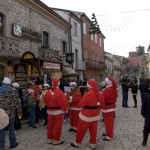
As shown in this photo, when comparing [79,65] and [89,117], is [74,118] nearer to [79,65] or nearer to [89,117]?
[89,117]

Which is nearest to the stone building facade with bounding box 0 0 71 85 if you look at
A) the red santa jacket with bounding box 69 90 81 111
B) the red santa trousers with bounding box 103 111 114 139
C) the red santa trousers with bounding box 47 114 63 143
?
the red santa jacket with bounding box 69 90 81 111

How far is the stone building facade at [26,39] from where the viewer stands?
13000 mm

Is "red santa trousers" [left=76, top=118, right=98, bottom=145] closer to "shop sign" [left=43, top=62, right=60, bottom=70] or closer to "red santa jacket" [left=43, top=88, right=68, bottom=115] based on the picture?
"red santa jacket" [left=43, top=88, right=68, bottom=115]

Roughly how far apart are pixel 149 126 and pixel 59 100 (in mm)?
2368

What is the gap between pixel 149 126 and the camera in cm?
717

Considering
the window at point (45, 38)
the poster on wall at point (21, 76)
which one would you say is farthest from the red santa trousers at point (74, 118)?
the window at point (45, 38)

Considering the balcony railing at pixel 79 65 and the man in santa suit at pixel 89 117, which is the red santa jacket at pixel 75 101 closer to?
the man in santa suit at pixel 89 117

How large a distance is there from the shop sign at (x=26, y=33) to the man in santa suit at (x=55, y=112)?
714cm

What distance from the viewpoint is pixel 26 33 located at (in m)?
15.1

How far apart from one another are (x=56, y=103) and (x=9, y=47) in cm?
588

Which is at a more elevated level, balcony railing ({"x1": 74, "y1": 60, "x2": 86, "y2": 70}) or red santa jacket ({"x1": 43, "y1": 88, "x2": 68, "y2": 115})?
balcony railing ({"x1": 74, "y1": 60, "x2": 86, "y2": 70})

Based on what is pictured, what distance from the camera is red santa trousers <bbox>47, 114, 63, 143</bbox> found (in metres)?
7.40

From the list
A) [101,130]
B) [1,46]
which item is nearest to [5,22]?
[1,46]

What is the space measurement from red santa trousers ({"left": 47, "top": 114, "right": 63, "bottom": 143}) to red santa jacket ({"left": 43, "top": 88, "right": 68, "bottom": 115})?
5.1 inches
